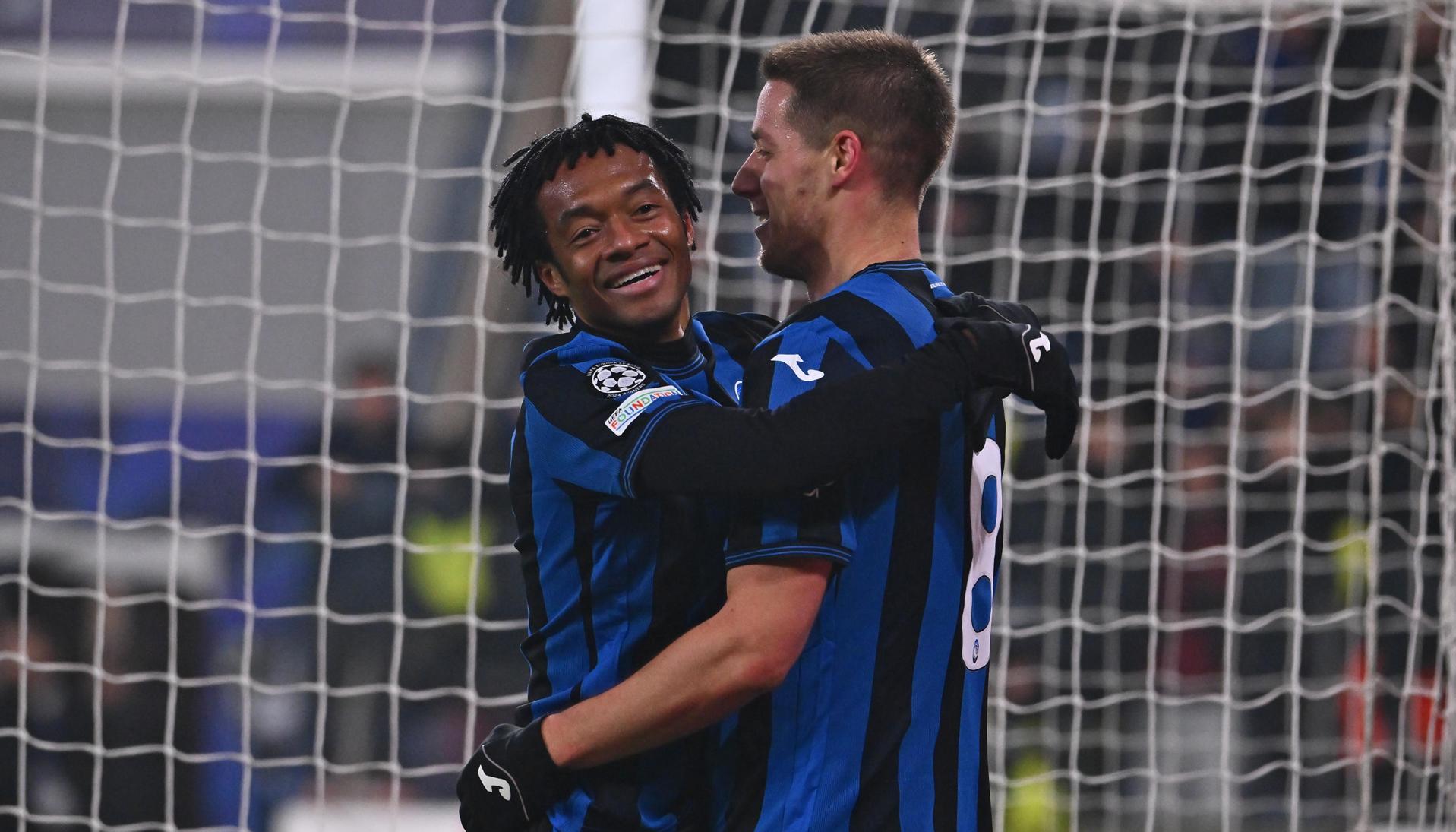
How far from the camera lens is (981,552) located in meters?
1.83

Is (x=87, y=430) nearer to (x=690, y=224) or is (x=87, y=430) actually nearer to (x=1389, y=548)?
(x=690, y=224)

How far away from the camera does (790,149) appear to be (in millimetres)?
1871

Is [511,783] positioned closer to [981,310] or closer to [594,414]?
[594,414]

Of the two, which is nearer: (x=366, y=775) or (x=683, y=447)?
(x=683, y=447)

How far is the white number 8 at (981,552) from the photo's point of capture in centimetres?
181

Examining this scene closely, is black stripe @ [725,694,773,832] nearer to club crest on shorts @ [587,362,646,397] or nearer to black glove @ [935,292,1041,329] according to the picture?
club crest on shorts @ [587,362,646,397]

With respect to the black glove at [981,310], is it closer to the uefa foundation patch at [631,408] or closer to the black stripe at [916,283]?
the black stripe at [916,283]

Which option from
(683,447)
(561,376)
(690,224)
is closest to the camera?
(683,447)

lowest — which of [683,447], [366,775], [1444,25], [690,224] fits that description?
[366,775]

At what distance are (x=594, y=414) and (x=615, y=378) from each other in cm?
6

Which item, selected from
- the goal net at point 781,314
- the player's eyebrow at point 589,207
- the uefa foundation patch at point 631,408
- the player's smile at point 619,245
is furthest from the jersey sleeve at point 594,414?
the goal net at point 781,314

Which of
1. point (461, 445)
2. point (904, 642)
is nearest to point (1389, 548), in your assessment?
point (461, 445)

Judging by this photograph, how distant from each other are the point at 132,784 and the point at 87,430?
55.3 inches

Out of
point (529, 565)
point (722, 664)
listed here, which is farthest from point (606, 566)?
point (722, 664)
